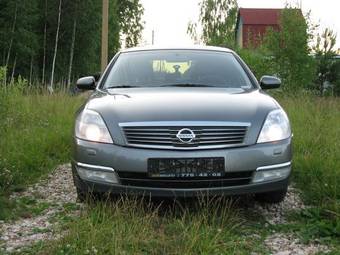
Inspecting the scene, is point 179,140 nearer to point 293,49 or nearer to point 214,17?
point 293,49

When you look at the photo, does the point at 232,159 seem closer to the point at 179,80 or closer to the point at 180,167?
the point at 180,167

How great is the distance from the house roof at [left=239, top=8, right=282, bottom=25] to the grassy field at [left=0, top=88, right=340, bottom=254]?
61.8m

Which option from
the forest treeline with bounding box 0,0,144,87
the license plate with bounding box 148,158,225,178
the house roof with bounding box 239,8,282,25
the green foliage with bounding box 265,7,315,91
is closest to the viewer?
the license plate with bounding box 148,158,225,178

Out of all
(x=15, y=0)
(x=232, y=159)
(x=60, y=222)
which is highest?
(x=15, y=0)

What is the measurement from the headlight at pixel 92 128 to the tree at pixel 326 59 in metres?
23.5

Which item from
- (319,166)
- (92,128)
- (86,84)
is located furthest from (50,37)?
(92,128)

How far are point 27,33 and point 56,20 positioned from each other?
5.78 metres

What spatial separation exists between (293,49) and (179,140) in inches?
723

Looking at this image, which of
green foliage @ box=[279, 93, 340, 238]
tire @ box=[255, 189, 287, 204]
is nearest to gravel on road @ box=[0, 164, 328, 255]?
tire @ box=[255, 189, 287, 204]

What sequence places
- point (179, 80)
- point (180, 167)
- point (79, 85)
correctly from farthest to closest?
point (79, 85) → point (179, 80) → point (180, 167)

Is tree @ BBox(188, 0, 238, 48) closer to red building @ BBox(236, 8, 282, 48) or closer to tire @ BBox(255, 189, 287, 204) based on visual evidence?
red building @ BBox(236, 8, 282, 48)

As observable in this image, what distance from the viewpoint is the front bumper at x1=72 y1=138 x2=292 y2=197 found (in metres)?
4.21

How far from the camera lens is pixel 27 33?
1548 inches

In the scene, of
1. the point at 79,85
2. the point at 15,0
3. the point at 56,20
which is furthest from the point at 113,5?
the point at 79,85
